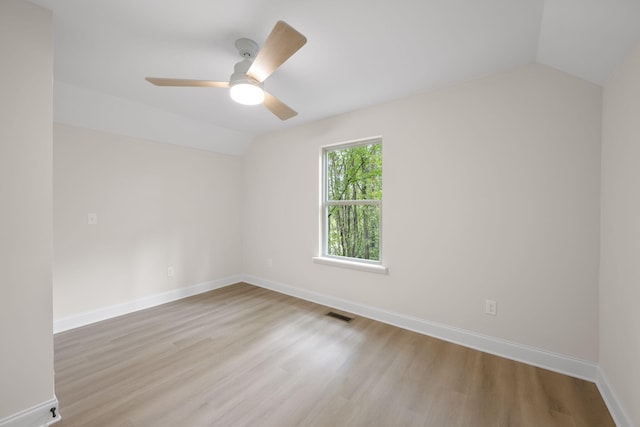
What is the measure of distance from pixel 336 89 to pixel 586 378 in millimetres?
3035

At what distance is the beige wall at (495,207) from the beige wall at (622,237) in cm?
12

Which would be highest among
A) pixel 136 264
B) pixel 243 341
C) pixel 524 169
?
pixel 524 169

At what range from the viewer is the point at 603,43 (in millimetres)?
1415

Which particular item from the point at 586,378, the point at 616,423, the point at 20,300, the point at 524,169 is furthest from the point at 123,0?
the point at 586,378

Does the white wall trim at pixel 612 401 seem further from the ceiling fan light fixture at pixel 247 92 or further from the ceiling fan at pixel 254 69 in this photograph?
the ceiling fan light fixture at pixel 247 92

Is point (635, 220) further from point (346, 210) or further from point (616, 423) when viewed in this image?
point (346, 210)

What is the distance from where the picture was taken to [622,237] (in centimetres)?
144

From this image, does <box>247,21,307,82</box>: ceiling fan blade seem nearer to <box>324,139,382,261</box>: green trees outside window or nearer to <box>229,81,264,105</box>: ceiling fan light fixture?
<box>229,81,264,105</box>: ceiling fan light fixture

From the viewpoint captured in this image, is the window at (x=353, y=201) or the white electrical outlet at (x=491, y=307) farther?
the window at (x=353, y=201)

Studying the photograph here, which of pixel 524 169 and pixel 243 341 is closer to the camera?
pixel 524 169

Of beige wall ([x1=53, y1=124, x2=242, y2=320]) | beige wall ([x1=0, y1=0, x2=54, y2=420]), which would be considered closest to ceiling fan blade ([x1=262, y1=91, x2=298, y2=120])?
beige wall ([x1=0, y1=0, x2=54, y2=420])

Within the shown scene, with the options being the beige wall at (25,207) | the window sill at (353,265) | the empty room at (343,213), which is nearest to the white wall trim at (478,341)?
the empty room at (343,213)

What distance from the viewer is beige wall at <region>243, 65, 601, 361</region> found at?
181cm

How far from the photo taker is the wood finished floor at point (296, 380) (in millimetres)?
1484
